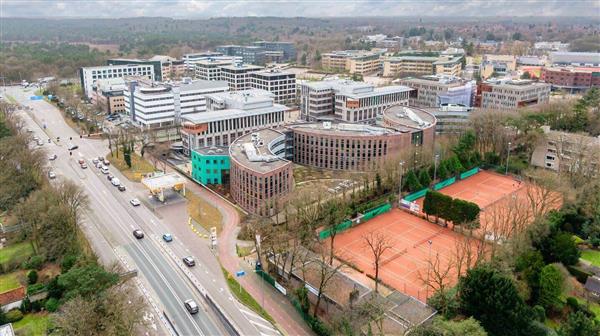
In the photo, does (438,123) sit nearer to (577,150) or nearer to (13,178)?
(577,150)

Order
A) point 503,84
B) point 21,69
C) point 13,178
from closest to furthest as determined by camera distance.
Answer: point 13,178
point 503,84
point 21,69

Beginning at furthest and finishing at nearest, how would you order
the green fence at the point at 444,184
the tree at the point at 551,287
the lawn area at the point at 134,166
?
the lawn area at the point at 134,166 < the green fence at the point at 444,184 < the tree at the point at 551,287

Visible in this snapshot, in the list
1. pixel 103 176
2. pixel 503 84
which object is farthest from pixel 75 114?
pixel 503 84

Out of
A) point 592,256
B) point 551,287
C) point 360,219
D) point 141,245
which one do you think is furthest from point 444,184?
point 141,245

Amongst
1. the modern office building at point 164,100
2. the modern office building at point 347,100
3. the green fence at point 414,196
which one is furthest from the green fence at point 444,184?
the modern office building at point 164,100

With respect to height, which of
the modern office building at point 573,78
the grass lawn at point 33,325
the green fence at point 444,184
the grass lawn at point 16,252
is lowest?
the grass lawn at point 33,325

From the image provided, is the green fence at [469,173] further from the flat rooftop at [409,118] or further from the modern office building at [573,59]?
the modern office building at [573,59]

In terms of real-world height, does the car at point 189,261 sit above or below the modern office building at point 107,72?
below
